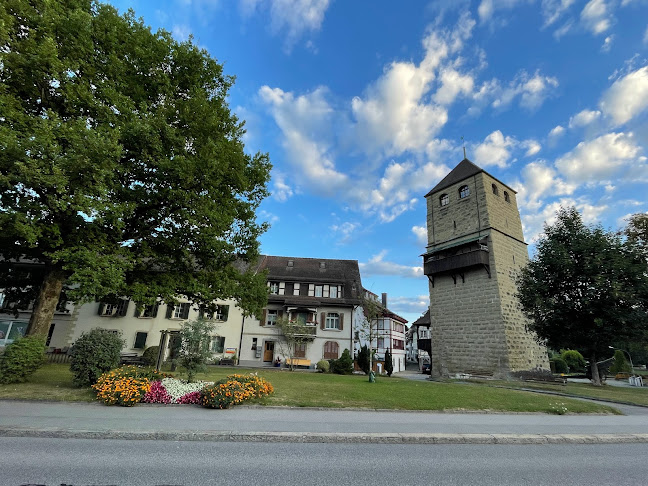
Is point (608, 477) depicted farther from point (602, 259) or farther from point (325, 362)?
point (325, 362)

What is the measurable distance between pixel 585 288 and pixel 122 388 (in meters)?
24.5

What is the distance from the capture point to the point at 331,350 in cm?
3334

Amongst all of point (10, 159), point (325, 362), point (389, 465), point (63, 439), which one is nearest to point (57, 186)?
point (10, 159)

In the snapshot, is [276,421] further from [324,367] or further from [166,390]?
[324,367]

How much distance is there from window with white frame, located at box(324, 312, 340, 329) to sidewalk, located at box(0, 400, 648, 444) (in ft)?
80.1

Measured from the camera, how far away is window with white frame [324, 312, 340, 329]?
112ft

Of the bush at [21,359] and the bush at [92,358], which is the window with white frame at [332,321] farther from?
the bush at [21,359]

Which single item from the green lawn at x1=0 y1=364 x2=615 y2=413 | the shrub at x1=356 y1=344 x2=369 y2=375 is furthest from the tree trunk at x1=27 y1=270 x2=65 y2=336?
the shrub at x1=356 y1=344 x2=369 y2=375

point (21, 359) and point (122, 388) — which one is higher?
point (21, 359)

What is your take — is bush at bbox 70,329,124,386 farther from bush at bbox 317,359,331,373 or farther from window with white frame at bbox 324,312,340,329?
window with white frame at bbox 324,312,340,329

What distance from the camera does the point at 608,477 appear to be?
535 cm

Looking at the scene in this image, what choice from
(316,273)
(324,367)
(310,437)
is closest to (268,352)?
(324,367)

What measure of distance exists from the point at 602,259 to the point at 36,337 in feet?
93.2

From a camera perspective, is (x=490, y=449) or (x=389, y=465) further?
(x=490, y=449)
